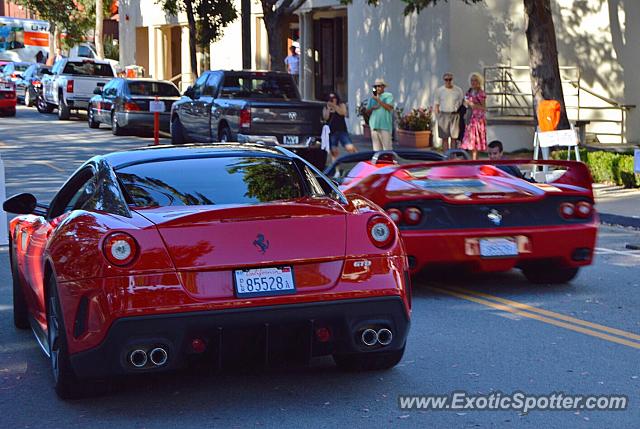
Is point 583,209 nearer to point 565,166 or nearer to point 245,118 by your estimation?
point 565,166

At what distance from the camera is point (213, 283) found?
6285mm

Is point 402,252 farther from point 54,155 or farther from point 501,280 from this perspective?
point 54,155

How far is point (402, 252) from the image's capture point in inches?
269

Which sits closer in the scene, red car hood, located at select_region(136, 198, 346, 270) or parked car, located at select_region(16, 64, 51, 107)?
red car hood, located at select_region(136, 198, 346, 270)

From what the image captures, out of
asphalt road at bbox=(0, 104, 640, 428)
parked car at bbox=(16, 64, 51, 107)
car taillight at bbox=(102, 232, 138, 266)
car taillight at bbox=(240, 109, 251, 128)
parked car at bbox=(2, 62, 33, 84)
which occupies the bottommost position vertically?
asphalt road at bbox=(0, 104, 640, 428)

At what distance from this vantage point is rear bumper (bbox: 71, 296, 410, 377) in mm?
6188

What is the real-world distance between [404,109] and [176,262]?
25270 mm

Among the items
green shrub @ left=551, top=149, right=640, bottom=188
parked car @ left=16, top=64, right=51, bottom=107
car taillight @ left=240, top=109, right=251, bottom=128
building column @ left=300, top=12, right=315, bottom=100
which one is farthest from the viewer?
parked car @ left=16, top=64, right=51, bottom=107

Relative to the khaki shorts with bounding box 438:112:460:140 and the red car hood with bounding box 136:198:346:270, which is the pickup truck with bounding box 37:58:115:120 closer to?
the khaki shorts with bounding box 438:112:460:140

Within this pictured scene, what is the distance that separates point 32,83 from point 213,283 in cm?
4182

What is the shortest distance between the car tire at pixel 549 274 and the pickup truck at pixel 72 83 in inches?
1173

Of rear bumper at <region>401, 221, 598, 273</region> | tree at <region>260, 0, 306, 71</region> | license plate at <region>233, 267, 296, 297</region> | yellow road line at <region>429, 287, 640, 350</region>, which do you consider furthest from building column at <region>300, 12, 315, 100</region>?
license plate at <region>233, 267, 296, 297</region>

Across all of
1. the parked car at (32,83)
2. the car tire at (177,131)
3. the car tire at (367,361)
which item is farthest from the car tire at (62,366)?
the parked car at (32,83)

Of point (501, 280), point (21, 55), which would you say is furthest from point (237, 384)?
point (21, 55)
